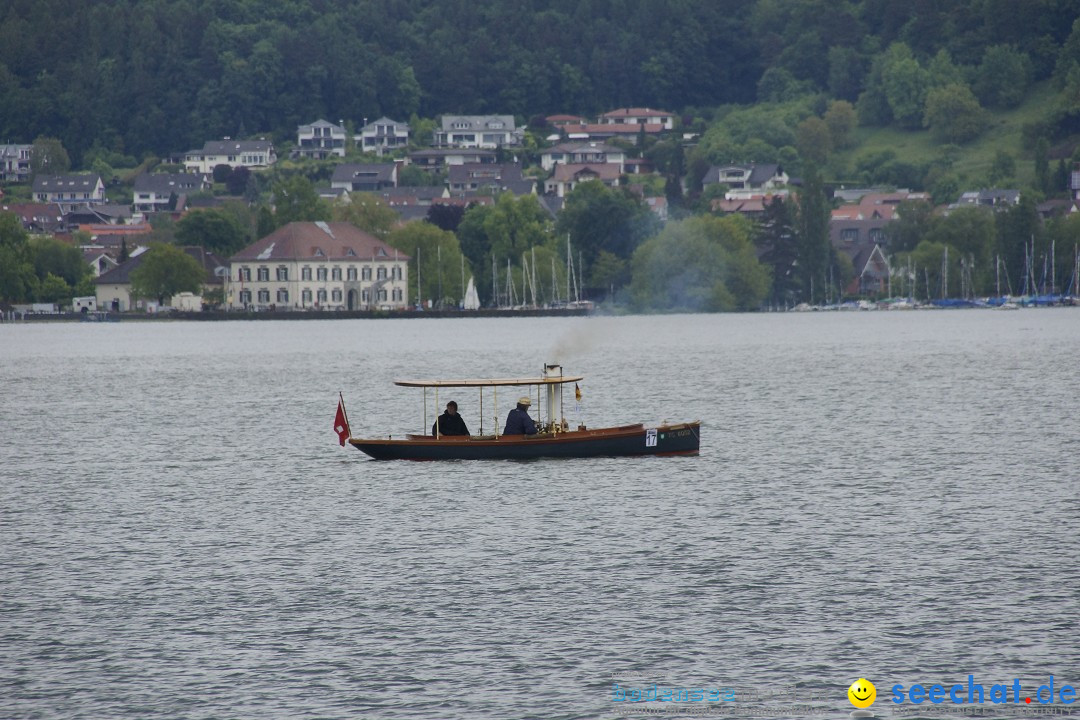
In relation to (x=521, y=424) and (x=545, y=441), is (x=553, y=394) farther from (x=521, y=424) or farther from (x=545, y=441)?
(x=545, y=441)

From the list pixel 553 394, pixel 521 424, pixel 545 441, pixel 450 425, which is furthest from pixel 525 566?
pixel 450 425

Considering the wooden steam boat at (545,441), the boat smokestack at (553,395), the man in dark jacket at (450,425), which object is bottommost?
the wooden steam boat at (545,441)

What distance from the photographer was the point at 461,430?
61844 mm

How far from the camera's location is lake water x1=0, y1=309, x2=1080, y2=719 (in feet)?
107

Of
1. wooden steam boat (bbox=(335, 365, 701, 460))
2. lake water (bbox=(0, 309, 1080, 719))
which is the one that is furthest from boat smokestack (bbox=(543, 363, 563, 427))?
lake water (bbox=(0, 309, 1080, 719))

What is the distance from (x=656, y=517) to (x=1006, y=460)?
18345 millimetres

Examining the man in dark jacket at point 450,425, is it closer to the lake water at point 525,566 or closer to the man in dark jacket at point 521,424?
the lake water at point 525,566

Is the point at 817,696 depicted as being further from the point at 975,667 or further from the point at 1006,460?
the point at 1006,460

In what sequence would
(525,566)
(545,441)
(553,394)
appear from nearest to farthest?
(525,566), (545,441), (553,394)

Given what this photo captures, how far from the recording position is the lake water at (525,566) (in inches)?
1288

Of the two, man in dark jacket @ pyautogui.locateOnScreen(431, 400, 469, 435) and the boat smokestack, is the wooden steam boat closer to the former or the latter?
the boat smokestack

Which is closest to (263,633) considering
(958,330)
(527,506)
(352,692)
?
(352,692)

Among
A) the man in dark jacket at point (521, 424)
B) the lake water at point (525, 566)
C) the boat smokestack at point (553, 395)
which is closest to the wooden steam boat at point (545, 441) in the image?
the boat smokestack at point (553, 395)

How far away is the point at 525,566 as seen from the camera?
42.7m
